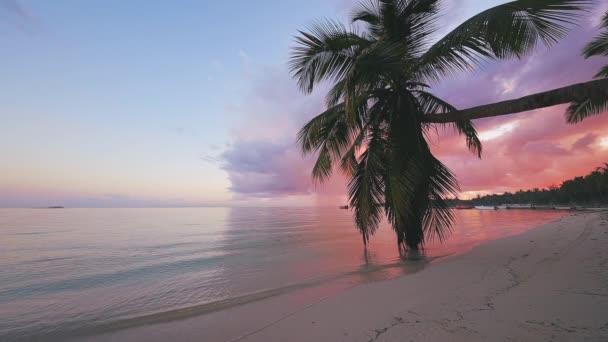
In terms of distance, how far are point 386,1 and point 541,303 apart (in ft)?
26.7

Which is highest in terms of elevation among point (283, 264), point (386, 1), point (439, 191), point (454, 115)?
point (386, 1)

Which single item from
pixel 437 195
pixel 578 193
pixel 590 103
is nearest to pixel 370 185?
pixel 437 195

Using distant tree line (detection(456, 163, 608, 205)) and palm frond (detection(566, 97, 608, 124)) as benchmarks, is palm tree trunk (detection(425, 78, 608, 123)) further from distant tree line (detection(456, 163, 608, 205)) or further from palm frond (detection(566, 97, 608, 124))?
distant tree line (detection(456, 163, 608, 205))

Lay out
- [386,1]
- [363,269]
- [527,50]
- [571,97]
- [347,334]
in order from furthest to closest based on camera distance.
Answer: [386,1] < [363,269] < [527,50] < [571,97] < [347,334]

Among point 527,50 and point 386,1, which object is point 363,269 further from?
point 386,1

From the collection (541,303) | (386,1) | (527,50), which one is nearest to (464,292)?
(541,303)

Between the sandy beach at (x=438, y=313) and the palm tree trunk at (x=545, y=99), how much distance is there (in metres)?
2.72

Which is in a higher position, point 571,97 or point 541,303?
point 571,97

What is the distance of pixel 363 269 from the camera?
23.3ft

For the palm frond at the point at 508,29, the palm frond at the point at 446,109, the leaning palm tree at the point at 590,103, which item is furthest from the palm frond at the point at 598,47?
the palm frond at the point at 508,29

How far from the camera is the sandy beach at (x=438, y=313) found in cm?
278

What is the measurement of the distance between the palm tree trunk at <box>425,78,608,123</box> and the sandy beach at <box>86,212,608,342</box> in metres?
2.72

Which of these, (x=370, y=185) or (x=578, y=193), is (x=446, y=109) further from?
(x=578, y=193)

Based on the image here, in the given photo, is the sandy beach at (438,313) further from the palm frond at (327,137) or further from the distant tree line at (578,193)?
the distant tree line at (578,193)
